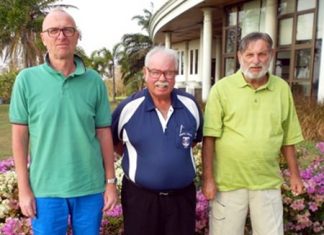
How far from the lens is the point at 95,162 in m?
2.29

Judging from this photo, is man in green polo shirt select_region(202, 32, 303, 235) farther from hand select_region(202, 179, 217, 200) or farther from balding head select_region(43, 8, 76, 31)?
balding head select_region(43, 8, 76, 31)

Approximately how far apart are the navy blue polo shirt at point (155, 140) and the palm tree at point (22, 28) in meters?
23.8

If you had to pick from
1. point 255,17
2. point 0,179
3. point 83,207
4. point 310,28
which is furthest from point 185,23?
point 83,207

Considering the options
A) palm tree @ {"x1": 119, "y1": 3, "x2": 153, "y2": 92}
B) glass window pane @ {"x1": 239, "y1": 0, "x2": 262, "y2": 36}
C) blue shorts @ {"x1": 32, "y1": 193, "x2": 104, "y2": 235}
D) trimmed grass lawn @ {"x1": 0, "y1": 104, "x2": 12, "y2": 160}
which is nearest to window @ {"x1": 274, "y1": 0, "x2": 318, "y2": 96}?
glass window pane @ {"x1": 239, "y1": 0, "x2": 262, "y2": 36}

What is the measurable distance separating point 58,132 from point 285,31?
406 inches

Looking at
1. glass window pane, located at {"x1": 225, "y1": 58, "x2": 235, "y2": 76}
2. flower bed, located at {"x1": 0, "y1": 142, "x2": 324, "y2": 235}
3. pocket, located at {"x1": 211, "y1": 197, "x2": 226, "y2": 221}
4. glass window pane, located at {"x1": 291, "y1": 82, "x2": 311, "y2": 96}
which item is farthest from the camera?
glass window pane, located at {"x1": 225, "y1": 58, "x2": 235, "y2": 76}

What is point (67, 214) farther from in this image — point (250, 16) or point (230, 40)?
point (230, 40)

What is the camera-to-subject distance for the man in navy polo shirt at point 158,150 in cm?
238

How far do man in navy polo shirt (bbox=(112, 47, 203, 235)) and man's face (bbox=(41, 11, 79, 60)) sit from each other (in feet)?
1.71

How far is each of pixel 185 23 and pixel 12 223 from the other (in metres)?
16.5

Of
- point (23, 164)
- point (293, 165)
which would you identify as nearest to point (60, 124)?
point (23, 164)

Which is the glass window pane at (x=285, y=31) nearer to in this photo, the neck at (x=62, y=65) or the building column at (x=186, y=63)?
the neck at (x=62, y=65)

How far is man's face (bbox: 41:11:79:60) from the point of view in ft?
6.97

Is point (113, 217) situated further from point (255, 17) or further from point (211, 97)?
point (255, 17)
